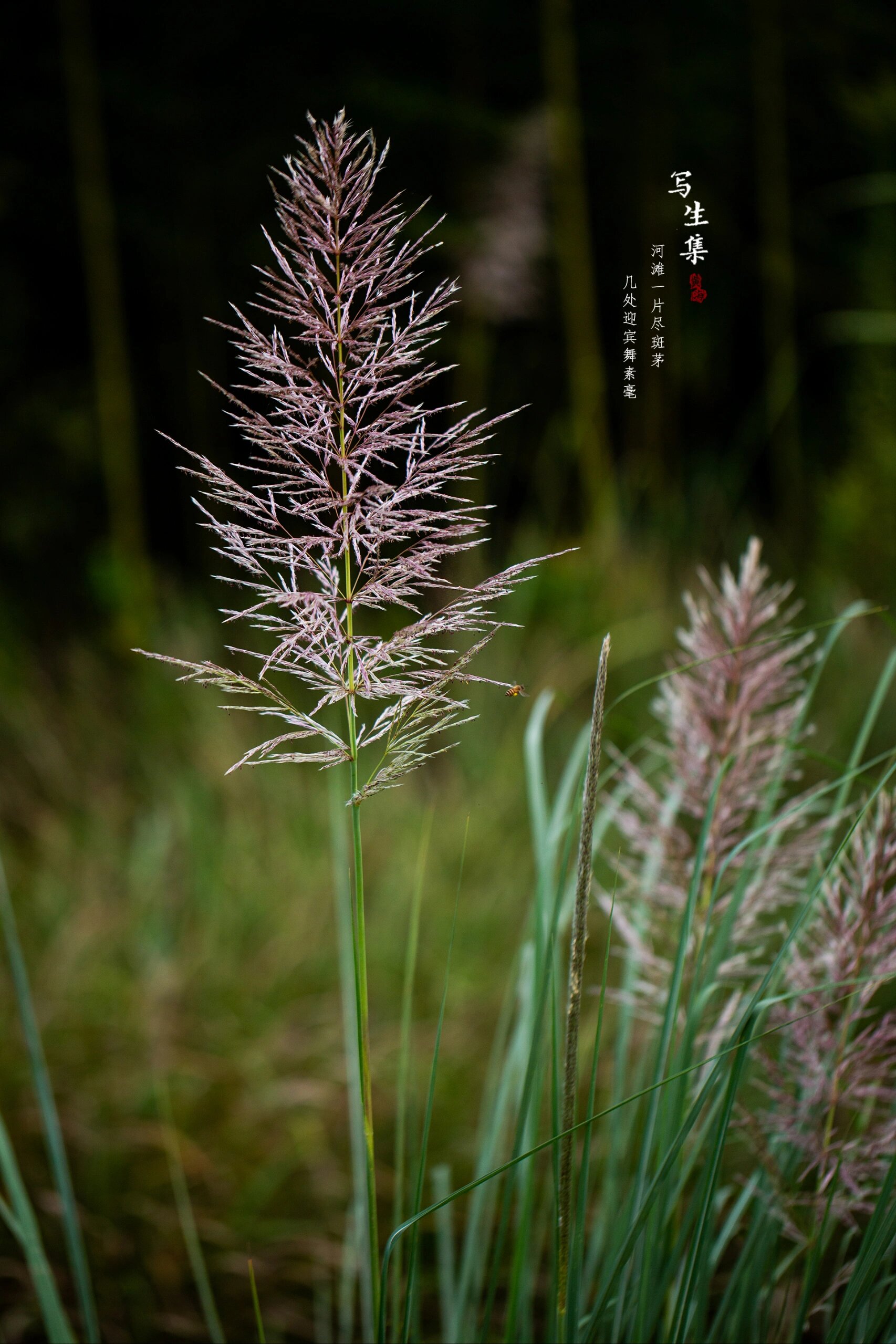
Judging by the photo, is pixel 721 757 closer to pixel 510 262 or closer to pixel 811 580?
pixel 811 580

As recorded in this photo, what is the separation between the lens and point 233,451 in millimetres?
4301

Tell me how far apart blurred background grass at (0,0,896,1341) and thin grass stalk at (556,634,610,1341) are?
71 centimetres

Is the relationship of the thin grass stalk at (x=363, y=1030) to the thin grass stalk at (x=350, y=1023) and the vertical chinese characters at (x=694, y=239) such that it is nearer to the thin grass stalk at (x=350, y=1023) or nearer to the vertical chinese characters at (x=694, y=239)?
the thin grass stalk at (x=350, y=1023)

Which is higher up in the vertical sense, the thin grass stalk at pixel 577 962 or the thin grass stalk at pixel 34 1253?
the thin grass stalk at pixel 577 962

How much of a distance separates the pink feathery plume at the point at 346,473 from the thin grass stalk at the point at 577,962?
0.04m

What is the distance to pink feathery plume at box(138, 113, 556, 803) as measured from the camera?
28 centimetres

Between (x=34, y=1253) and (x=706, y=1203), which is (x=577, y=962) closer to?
(x=706, y=1203)

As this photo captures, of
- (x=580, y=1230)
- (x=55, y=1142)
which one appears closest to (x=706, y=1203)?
(x=580, y=1230)

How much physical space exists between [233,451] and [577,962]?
14.0 ft

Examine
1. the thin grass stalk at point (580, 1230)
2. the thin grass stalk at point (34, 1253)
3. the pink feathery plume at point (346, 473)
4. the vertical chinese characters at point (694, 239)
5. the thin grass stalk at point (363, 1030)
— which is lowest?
the thin grass stalk at point (34, 1253)

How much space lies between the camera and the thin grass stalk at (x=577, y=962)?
0.91 feet

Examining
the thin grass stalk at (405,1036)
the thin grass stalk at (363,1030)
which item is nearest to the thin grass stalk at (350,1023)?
the thin grass stalk at (405,1036)

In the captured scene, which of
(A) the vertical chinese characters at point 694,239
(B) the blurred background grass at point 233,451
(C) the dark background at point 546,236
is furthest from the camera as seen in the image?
(C) the dark background at point 546,236

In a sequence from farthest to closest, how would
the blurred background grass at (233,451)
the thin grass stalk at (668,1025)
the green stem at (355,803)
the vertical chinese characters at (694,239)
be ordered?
the blurred background grass at (233,451)
the vertical chinese characters at (694,239)
the thin grass stalk at (668,1025)
the green stem at (355,803)
